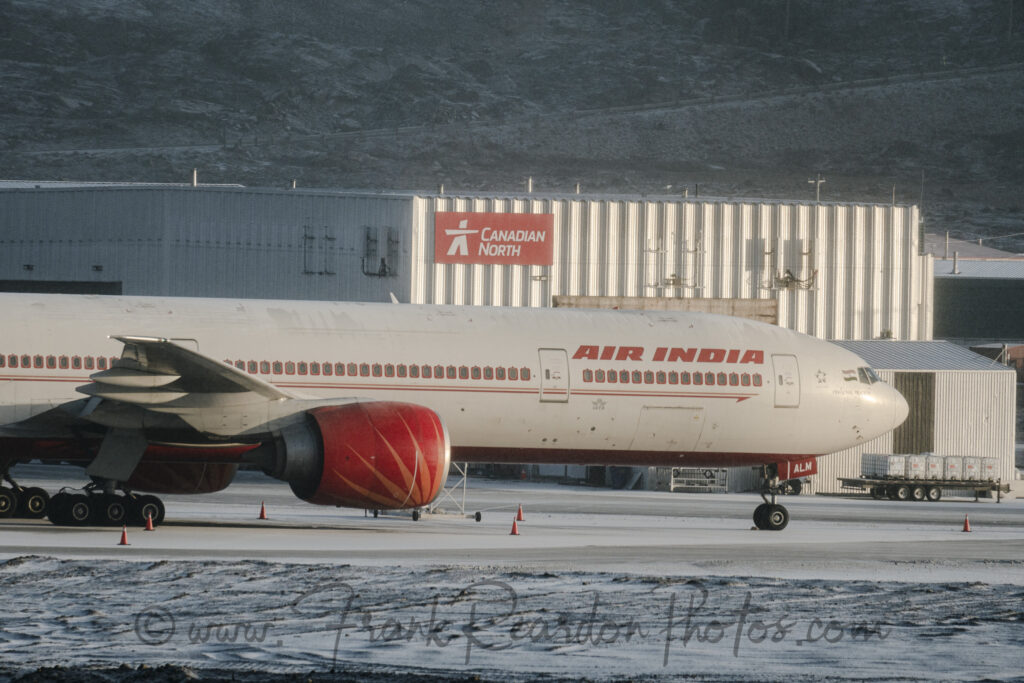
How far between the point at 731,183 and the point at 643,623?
538ft

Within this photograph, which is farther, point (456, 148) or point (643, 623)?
point (456, 148)

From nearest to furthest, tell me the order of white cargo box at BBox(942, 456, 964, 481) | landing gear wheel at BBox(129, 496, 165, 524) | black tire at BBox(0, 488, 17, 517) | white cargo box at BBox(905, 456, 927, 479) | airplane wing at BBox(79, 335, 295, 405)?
airplane wing at BBox(79, 335, 295, 405)
landing gear wheel at BBox(129, 496, 165, 524)
black tire at BBox(0, 488, 17, 517)
white cargo box at BBox(905, 456, 927, 479)
white cargo box at BBox(942, 456, 964, 481)

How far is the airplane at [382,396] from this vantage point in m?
26.0

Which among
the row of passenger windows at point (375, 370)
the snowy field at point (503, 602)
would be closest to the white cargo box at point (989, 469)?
the snowy field at point (503, 602)

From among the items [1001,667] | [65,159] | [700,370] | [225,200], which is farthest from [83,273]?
[65,159]

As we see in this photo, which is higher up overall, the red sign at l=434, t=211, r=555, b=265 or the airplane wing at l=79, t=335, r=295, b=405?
the red sign at l=434, t=211, r=555, b=265

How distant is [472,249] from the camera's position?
49000mm

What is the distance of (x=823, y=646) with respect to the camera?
15.9 meters

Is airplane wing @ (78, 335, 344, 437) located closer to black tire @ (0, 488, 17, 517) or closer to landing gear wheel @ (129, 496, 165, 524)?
landing gear wheel @ (129, 496, 165, 524)

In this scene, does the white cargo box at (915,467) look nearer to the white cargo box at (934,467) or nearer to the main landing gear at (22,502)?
the white cargo box at (934,467)

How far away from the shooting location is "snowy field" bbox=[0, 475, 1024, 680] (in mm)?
14719

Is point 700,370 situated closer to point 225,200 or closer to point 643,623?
point 643,623

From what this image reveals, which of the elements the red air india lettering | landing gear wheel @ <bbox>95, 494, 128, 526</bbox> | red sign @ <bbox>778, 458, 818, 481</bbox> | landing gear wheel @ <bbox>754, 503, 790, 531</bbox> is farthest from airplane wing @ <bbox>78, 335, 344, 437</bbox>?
red sign @ <bbox>778, 458, 818, 481</bbox>

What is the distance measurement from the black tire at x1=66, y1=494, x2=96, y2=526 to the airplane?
37mm
